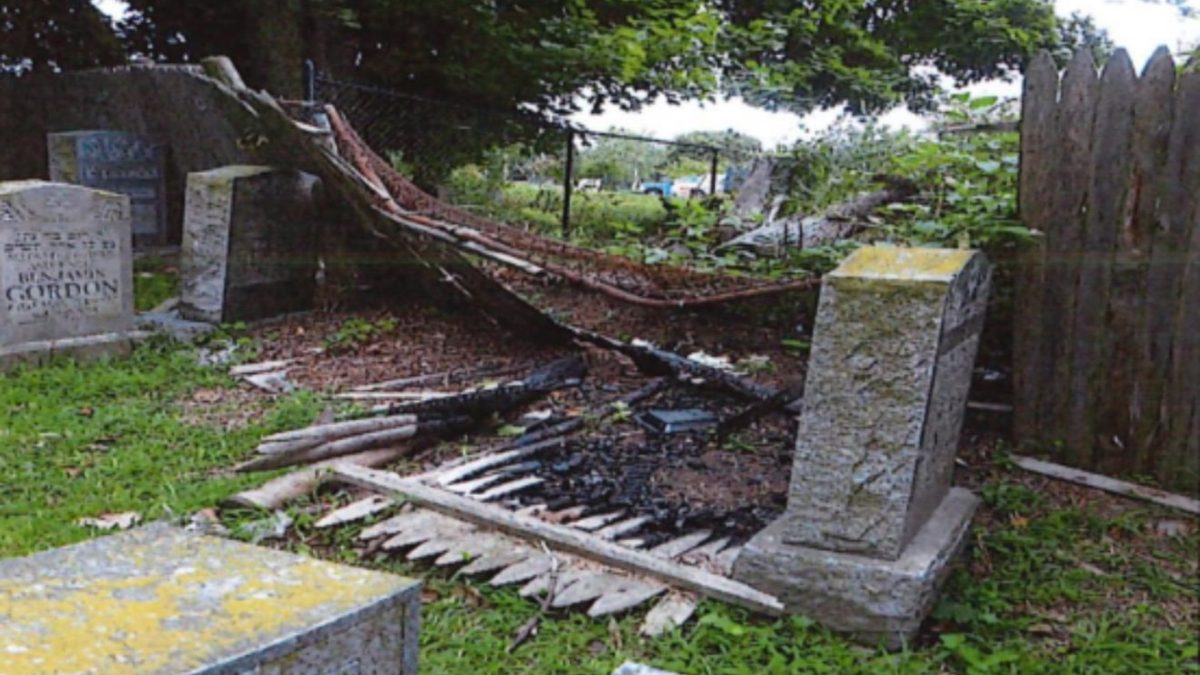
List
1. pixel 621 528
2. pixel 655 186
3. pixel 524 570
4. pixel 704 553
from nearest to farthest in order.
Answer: pixel 524 570
pixel 704 553
pixel 621 528
pixel 655 186

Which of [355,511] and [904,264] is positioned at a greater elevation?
[904,264]

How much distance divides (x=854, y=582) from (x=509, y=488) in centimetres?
153

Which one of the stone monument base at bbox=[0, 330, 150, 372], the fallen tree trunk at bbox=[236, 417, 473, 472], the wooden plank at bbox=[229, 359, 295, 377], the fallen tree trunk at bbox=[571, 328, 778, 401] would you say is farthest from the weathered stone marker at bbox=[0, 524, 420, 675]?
the stone monument base at bbox=[0, 330, 150, 372]

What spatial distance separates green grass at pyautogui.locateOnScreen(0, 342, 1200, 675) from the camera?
294 cm

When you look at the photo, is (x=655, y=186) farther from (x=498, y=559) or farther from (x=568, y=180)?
(x=498, y=559)

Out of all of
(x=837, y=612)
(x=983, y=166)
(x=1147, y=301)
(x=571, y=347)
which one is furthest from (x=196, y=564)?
(x=571, y=347)

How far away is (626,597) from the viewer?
10.5ft

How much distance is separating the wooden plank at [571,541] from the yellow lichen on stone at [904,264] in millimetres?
1078

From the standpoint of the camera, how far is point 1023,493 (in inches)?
165

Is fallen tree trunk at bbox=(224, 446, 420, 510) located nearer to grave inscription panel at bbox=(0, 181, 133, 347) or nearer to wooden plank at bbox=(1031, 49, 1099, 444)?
grave inscription panel at bbox=(0, 181, 133, 347)

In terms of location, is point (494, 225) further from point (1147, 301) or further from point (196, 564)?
point (196, 564)

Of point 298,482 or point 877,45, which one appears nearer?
point 298,482

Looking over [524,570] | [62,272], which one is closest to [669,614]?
[524,570]

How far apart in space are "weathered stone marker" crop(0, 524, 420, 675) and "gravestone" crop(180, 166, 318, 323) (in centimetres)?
545
